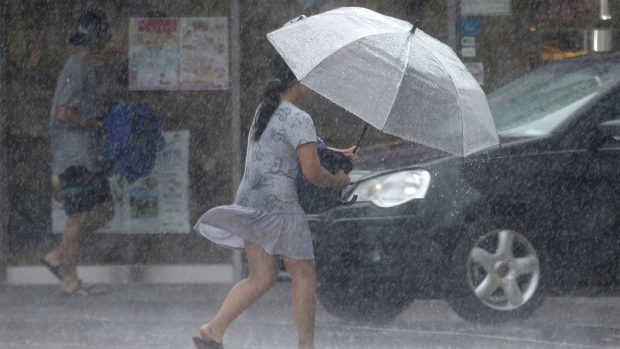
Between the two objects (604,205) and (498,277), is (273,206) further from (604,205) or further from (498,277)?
(604,205)

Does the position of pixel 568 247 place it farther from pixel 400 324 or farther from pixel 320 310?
pixel 320 310

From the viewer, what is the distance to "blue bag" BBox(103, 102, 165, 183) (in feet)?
37.3

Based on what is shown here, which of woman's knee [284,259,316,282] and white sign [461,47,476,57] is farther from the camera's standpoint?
white sign [461,47,476,57]

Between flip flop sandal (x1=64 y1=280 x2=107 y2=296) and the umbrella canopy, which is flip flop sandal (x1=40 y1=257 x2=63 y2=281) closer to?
flip flop sandal (x1=64 y1=280 x2=107 y2=296)

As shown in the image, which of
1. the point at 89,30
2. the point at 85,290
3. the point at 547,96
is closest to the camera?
the point at 547,96

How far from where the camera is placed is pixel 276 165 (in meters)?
7.28

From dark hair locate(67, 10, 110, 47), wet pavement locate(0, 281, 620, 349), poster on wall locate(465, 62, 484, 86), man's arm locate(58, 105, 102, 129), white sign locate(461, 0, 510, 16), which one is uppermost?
white sign locate(461, 0, 510, 16)

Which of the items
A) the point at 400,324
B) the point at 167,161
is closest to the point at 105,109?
the point at 167,161

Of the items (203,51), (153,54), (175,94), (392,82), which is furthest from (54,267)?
(392,82)

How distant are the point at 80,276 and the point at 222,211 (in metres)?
5.32

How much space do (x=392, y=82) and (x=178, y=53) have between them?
5614 millimetres

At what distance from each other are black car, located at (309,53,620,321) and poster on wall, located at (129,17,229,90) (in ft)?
10.2

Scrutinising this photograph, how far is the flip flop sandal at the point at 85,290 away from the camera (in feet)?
36.6

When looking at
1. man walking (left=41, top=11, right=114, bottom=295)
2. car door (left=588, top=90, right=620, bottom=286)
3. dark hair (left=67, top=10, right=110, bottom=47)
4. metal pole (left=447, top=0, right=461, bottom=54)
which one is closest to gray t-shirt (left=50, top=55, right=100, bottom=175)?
man walking (left=41, top=11, right=114, bottom=295)
